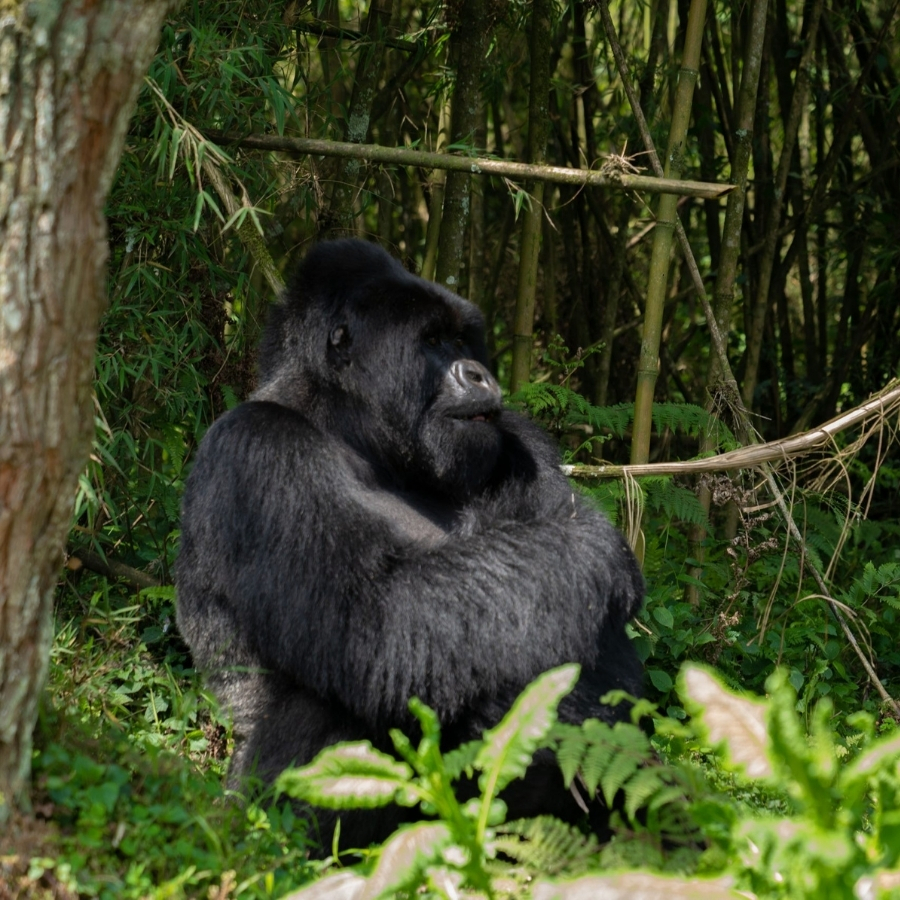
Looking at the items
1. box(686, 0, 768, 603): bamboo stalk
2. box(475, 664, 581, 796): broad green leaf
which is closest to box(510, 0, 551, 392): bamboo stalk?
box(686, 0, 768, 603): bamboo stalk

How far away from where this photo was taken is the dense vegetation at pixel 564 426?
2193 millimetres

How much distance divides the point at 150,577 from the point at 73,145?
255 cm

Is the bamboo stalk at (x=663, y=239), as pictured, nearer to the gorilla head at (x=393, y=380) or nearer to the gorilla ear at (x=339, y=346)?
the gorilla head at (x=393, y=380)

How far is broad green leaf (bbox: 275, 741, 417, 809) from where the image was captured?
2.18 metres

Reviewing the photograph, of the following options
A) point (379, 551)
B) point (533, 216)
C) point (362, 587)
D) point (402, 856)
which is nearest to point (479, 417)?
point (379, 551)

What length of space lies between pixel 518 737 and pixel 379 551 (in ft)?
3.42

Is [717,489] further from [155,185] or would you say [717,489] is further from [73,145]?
[73,145]

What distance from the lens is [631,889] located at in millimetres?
1837

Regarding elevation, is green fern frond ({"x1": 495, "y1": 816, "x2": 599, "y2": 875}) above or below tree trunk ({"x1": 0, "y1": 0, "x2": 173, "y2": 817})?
below

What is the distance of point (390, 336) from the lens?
11.7ft

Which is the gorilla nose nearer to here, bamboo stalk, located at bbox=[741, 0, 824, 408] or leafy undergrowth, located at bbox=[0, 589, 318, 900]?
leafy undergrowth, located at bbox=[0, 589, 318, 900]

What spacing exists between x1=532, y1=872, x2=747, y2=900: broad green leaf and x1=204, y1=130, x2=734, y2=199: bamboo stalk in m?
2.62

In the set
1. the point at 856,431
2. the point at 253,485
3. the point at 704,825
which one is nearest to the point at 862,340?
the point at 856,431

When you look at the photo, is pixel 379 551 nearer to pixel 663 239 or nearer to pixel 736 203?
pixel 663 239
